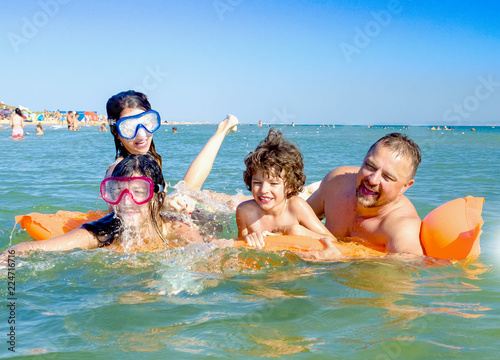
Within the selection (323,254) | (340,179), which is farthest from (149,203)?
(340,179)

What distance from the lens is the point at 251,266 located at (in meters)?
4.13

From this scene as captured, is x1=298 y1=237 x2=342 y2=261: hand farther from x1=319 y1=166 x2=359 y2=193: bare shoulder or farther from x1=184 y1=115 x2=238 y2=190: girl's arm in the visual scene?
x1=184 y1=115 x2=238 y2=190: girl's arm

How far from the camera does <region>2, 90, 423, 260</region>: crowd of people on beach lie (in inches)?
161

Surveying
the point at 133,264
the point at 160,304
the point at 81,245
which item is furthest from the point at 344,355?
the point at 81,245

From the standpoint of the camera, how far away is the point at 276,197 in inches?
177

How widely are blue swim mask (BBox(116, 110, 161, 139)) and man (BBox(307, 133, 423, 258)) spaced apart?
6.84 ft

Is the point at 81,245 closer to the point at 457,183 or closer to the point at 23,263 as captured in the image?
the point at 23,263

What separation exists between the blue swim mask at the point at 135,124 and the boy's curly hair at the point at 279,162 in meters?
1.15

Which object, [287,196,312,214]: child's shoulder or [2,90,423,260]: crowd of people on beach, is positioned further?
[287,196,312,214]: child's shoulder

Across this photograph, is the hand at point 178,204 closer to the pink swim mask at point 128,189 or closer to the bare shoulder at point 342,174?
the pink swim mask at point 128,189

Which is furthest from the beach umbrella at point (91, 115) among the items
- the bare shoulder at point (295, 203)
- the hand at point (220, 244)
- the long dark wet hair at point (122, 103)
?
the hand at point (220, 244)

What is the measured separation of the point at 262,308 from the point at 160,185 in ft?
5.11

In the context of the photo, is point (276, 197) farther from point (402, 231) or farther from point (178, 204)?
point (402, 231)

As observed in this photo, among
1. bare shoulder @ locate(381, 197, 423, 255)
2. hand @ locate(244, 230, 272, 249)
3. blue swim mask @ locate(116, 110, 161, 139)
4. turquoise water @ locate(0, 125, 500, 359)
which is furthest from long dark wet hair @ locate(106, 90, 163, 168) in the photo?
bare shoulder @ locate(381, 197, 423, 255)
